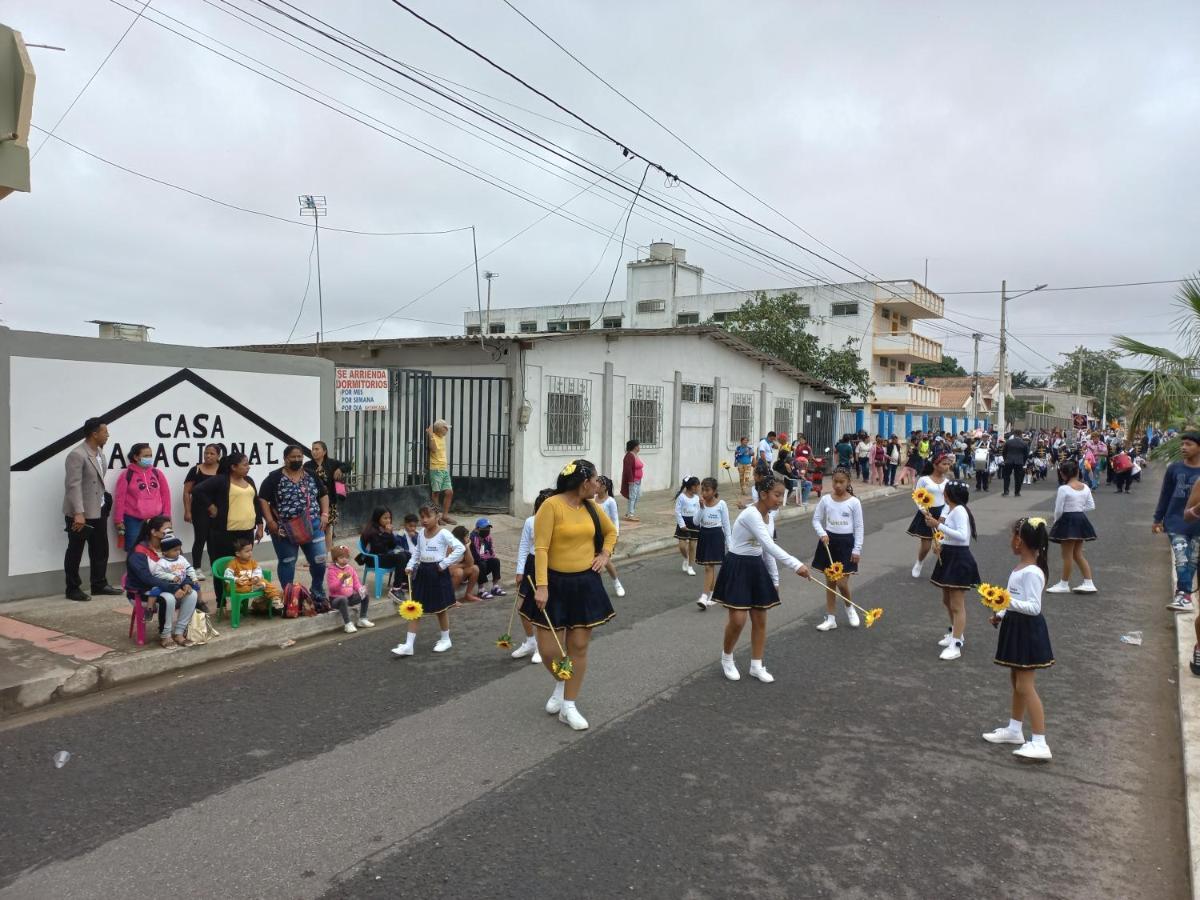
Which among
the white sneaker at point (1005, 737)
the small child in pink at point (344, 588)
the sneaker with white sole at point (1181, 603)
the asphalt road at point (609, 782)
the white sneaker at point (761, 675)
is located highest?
the small child in pink at point (344, 588)

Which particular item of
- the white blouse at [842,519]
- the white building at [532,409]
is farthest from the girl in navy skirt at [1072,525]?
the white building at [532,409]

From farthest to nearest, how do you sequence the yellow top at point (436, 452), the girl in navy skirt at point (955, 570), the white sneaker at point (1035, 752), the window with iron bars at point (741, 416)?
the window with iron bars at point (741, 416) → the yellow top at point (436, 452) → the girl in navy skirt at point (955, 570) → the white sneaker at point (1035, 752)

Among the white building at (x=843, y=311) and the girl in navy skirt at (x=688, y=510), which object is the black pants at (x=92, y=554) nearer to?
the girl in navy skirt at (x=688, y=510)

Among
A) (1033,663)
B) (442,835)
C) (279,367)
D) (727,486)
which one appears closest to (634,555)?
(279,367)

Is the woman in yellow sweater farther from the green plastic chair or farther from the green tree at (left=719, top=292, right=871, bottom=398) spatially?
the green tree at (left=719, top=292, right=871, bottom=398)

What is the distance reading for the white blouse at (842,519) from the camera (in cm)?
800

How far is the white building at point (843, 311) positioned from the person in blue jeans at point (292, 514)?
1377 inches

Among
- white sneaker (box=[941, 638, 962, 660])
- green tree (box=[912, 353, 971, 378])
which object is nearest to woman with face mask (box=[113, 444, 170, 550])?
white sneaker (box=[941, 638, 962, 660])

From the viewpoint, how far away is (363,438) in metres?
12.9

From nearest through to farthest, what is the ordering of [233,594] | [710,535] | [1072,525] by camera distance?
[233,594]
[710,535]
[1072,525]

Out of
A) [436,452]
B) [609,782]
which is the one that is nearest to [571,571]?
[609,782]

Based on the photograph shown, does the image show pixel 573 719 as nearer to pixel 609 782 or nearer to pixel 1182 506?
pixel 609 782

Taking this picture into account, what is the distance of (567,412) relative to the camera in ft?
55.0

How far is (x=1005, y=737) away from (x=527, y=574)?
10.9ft
